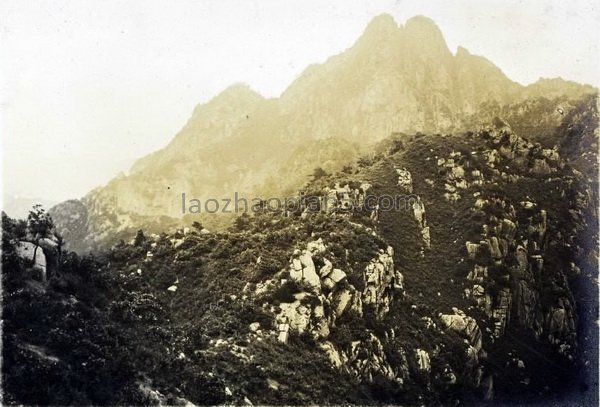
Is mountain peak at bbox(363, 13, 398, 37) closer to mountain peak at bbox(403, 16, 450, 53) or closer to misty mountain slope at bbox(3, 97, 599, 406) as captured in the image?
mountain peak at bbox(403, 16, 450, 53)

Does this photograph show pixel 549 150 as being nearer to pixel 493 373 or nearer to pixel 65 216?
pixel 493 373

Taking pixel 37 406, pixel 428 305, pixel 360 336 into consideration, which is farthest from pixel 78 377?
pixel 428 305

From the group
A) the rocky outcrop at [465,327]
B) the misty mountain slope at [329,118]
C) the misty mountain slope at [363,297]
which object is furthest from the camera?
the misty mountain slope at [329,118]

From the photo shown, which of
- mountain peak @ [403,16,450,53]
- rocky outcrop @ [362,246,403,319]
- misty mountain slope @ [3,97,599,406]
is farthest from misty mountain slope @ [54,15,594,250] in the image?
rocky outcrop @ [362,246,403,319]

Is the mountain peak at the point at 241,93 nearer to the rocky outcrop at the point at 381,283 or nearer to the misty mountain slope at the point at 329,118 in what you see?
the misty mountain slope at the point at 329,118

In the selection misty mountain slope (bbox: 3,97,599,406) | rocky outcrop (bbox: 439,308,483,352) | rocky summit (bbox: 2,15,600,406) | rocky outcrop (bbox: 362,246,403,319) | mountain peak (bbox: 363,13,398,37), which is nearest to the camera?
misty mountain slope (bbox: 3,97,599,406)

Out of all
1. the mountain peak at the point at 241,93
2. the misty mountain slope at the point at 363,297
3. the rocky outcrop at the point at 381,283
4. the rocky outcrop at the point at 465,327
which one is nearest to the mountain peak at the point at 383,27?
the mountain peak at the point at 241,93
